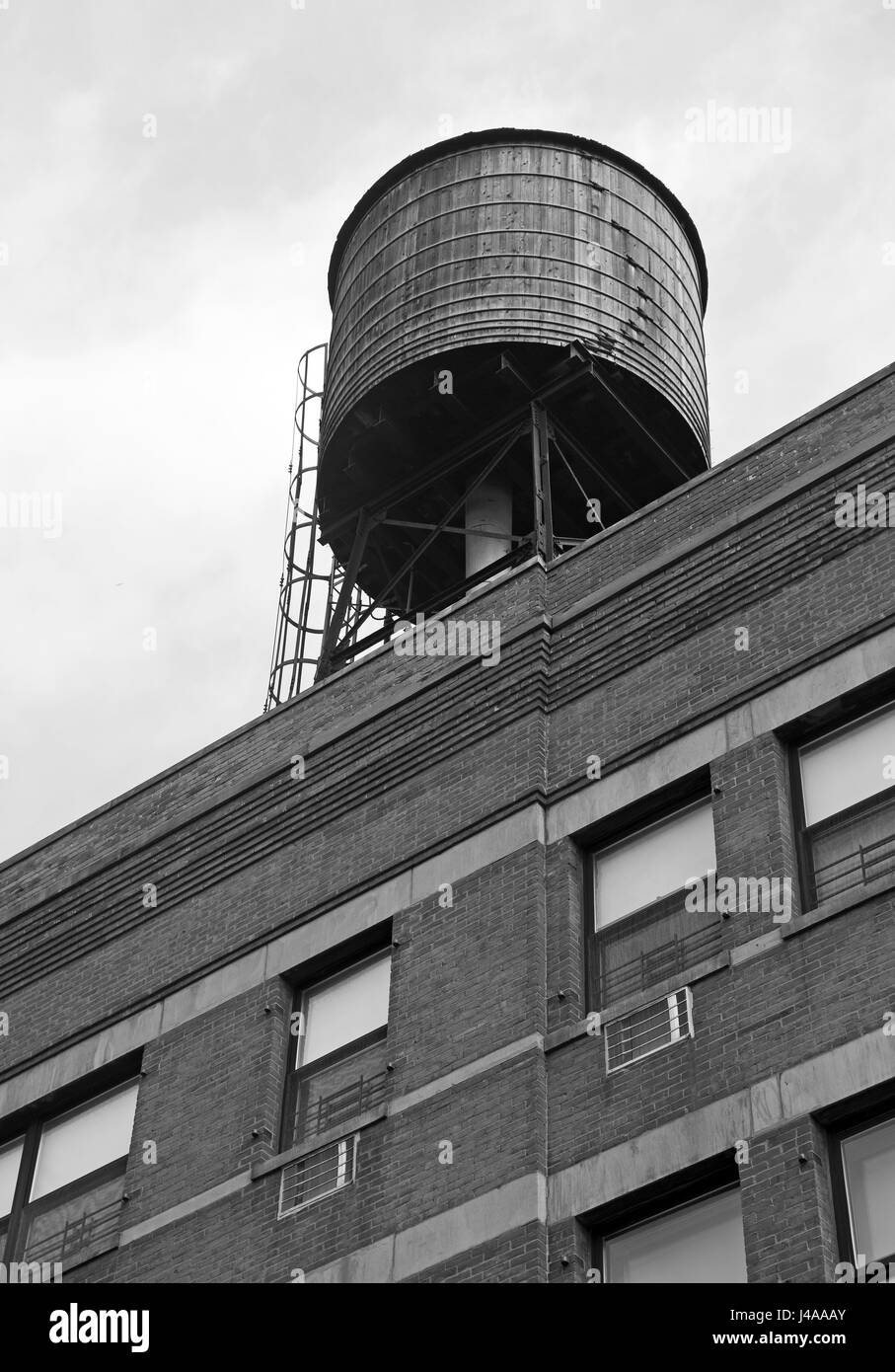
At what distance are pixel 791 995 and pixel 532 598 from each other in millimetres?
5519

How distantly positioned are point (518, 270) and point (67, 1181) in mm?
12757

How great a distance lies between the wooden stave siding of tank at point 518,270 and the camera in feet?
86.4

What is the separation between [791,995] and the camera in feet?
49.1

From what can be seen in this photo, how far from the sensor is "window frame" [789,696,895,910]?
15.8 meters

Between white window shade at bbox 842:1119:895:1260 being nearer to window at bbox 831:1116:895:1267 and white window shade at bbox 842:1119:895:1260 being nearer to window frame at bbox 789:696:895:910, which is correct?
window at bbox 831:1116:895:1267

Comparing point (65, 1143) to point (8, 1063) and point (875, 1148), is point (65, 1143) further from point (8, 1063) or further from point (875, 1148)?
point (875, 1148)

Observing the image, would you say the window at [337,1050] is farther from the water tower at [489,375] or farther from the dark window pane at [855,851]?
the water tower at [489,375]

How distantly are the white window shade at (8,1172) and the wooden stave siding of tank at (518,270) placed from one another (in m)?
10.6

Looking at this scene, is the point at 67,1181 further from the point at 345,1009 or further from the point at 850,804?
the point at 850,804

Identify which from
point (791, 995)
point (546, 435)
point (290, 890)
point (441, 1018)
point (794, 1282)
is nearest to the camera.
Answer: point (794, 1282)

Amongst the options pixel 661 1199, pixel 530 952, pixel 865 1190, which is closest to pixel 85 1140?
pixel 530 952

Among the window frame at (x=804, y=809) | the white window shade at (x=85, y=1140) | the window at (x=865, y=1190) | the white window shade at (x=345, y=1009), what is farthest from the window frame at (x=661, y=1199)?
the white window shade at (x=85, y=1140)

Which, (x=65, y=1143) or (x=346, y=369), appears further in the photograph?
(x=346, y=369)
